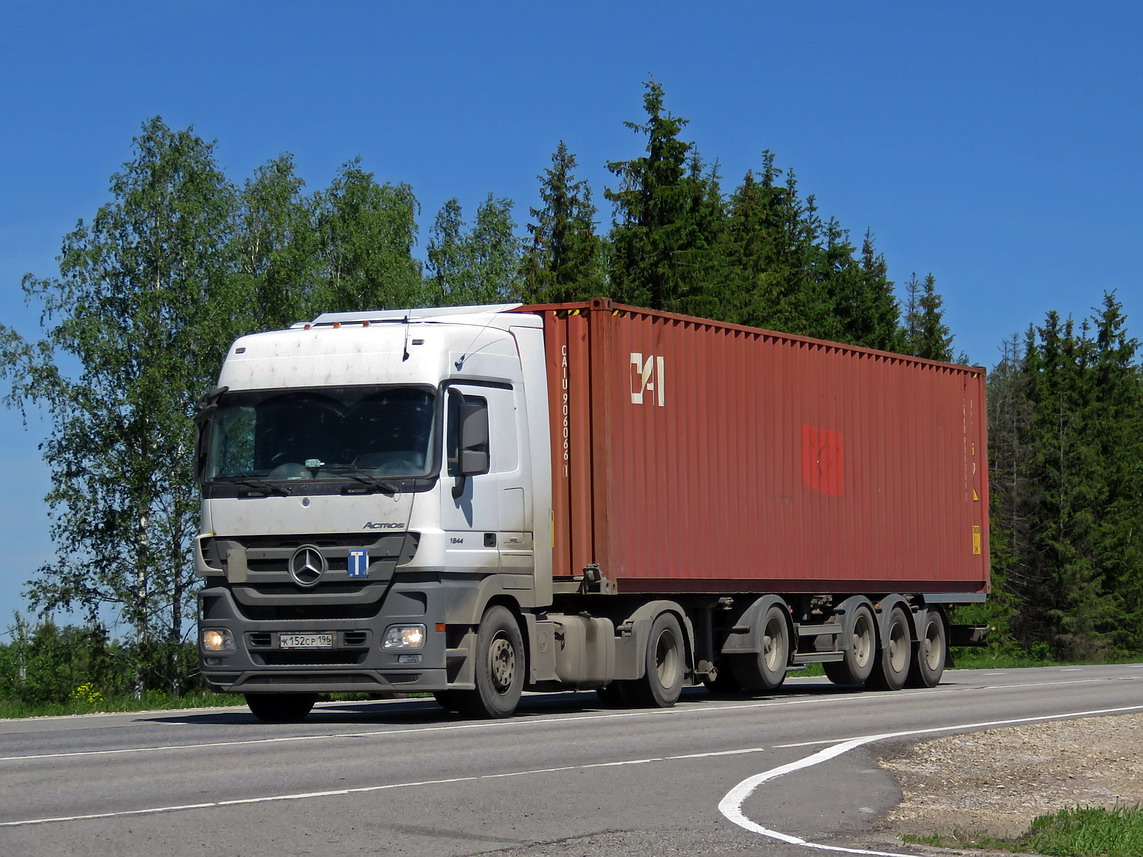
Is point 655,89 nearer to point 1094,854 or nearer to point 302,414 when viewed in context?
point 302,414

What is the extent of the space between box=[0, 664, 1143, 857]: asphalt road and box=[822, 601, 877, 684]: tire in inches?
158

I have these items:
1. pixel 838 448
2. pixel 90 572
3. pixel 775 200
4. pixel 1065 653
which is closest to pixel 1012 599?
pixel 1065 653

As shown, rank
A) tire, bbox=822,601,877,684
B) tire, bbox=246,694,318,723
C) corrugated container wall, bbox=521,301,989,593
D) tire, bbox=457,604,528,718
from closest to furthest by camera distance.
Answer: tire, bbox=457,604,528,718 → tire, bbox=246,694,318,723 → corrugated container wall, bbox=521,301,989,593 → tire, bbox=822,601,877,684

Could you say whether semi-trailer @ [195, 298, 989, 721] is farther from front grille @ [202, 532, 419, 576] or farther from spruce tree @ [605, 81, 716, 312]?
spruce tree @ [605, 81, 716, 312]

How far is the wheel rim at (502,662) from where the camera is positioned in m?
16.1

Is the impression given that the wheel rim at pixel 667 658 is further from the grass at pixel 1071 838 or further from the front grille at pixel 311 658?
the grass at pixel 1071 838

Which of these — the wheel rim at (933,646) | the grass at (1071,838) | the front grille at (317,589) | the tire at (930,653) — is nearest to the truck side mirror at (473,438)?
the front grille at (317,589)

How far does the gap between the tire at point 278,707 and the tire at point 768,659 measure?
575 cm

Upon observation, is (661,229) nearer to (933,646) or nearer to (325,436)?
(933,646)

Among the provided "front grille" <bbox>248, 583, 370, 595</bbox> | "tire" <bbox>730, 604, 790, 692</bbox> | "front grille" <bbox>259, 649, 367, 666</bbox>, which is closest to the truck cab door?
"front grille" <bbox>248, 583, 370, 595</bbox>

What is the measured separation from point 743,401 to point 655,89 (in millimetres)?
23582

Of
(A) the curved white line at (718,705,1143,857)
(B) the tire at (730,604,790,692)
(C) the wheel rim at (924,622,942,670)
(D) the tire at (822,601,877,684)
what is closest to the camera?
(A) the curved white line at (718,705,1143,857)

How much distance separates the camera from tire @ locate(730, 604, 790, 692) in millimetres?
20250

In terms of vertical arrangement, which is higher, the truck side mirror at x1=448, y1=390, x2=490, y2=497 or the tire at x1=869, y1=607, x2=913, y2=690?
the truck side mirror at x1=448, y1=390, x2=490, y2=497
